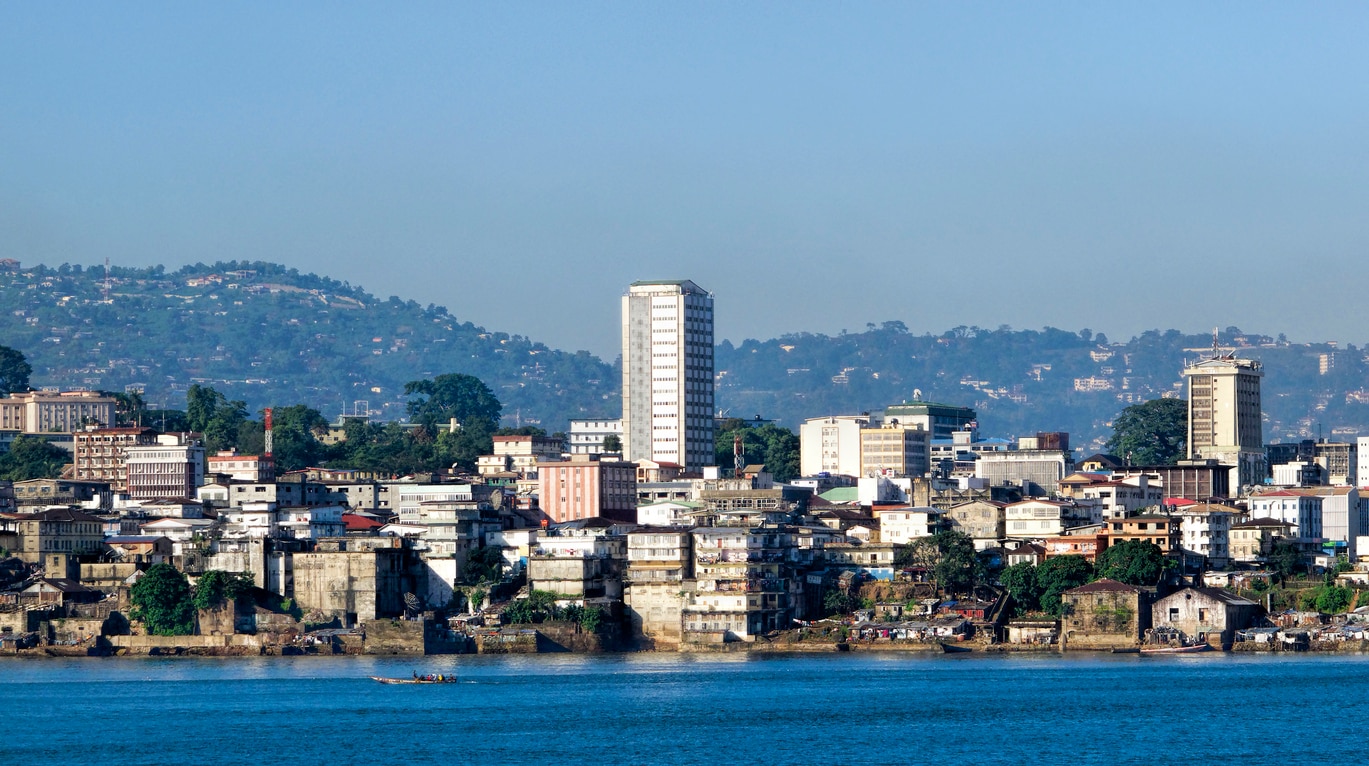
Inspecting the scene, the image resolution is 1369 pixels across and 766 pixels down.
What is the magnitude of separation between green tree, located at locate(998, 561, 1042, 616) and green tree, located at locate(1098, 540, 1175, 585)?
6.98ft

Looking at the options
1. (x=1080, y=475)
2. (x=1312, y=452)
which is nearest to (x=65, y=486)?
(x=1080, y=475)

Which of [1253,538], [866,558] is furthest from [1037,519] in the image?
[866,558]

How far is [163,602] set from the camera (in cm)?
7806

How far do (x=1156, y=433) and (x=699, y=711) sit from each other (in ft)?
267

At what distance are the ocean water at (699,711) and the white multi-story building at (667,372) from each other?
46996 mm

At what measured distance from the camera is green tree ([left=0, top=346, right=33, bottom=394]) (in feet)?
521

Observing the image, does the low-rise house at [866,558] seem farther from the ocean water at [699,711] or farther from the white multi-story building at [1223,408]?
the white multi-story building at [1223,408]

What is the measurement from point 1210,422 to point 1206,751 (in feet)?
240

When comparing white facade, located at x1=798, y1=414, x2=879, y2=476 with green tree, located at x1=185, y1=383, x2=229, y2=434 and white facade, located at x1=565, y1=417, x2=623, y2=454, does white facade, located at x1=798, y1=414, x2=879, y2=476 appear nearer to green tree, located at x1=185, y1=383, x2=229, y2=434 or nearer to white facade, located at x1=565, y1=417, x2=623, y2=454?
white facade, located at x1=565, y1=417, x2=623, y2=454

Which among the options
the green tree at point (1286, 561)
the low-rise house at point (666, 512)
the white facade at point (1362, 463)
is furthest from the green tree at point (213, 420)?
the green tree at point (1286, 561)

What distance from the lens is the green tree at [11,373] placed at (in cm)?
15875

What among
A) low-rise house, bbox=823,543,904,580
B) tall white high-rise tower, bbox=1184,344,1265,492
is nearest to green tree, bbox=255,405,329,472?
low-rise house, bbox=823,543,904,580

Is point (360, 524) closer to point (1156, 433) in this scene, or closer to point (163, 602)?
point (163, 602)

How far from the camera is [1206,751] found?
5122 centimetres
